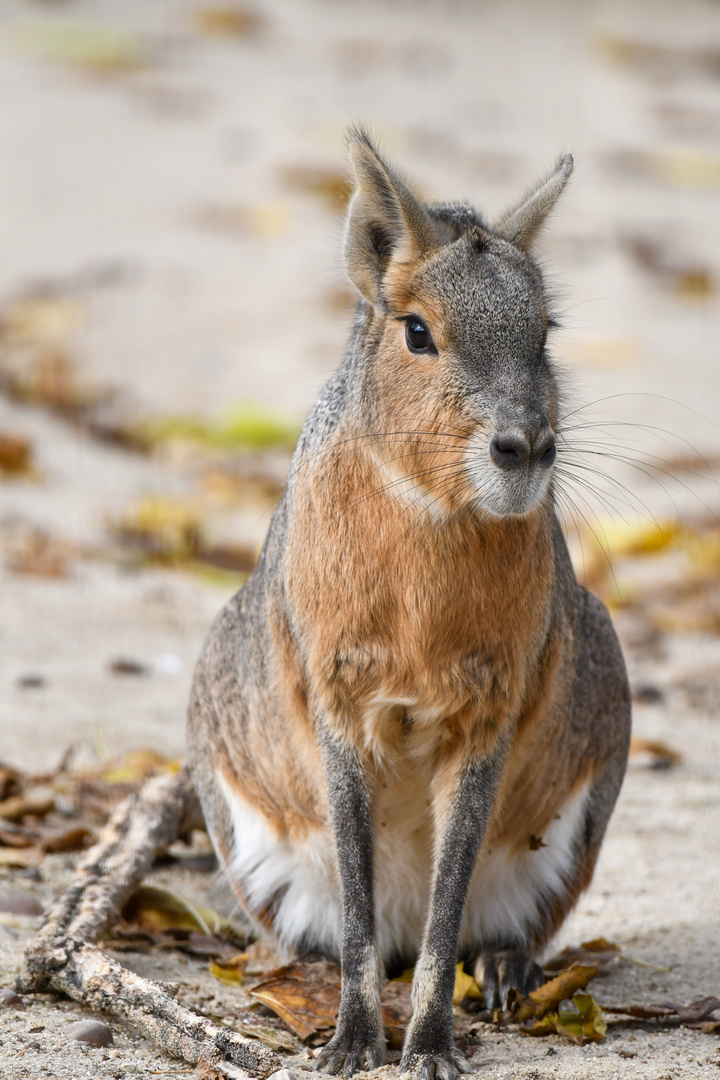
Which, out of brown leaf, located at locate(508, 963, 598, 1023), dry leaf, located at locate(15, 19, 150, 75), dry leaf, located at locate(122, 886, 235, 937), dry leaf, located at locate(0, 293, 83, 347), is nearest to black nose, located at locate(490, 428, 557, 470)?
brown leaf, located at locate(508, 963, 598, 1023)

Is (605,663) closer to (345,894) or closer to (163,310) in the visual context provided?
(345,894)

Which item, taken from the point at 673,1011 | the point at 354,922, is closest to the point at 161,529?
the point at 354,922

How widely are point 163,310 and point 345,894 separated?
340 inches

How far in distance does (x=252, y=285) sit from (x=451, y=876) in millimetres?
9039

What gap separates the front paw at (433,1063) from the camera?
271 cm

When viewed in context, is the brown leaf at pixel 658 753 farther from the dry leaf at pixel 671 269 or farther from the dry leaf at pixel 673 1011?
the dry leaf at pixel 671 269

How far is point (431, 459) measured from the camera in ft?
9.11

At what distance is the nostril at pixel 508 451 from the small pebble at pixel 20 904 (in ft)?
5.91

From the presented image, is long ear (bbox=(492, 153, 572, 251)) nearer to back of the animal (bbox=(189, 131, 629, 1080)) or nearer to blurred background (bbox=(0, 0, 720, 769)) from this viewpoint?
back of the animal (bbox=(189, 131, 629, 1080))

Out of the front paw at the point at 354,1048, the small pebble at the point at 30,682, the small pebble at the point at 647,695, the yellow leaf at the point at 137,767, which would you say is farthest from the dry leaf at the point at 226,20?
the front paw at the point at 354,1048

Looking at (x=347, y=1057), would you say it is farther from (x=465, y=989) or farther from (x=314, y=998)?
(x=465, y=989)

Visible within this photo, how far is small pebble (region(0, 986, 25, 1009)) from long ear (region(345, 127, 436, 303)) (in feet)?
5.58

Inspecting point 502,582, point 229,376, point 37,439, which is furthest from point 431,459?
point 229,376

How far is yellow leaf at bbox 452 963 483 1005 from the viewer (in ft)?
10.9
